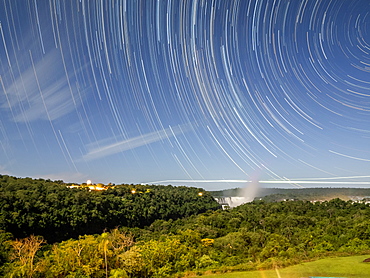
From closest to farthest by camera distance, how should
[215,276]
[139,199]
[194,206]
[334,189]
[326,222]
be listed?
[215,276] → [326,222] → [139,199] → [194,206] → [334,189]

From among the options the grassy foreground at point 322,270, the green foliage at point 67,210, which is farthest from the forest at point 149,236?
the grassy foreground at point 322,270

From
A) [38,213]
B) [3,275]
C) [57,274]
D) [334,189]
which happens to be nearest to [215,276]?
[57,274]

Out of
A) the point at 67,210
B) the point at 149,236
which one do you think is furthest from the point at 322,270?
the point at 67,210

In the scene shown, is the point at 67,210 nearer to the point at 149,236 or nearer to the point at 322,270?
the point at 149,236

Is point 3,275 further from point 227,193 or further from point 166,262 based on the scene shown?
point 227,193

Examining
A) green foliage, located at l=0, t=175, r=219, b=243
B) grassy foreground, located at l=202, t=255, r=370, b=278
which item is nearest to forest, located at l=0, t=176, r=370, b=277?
green foliage, located at l=0, t=175, r=219, b=243

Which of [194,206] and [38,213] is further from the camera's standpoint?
[194,206]

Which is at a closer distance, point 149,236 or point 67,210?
point 149,236
